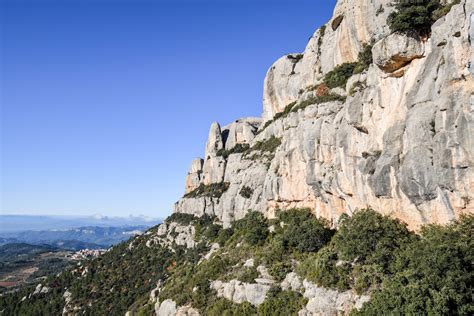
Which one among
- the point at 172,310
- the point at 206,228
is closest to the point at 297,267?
the point at 172,310

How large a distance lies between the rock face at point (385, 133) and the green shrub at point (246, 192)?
0.27m

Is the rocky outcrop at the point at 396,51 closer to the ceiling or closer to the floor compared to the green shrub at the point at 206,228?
closer to the ceiling

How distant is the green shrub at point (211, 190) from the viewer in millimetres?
88419

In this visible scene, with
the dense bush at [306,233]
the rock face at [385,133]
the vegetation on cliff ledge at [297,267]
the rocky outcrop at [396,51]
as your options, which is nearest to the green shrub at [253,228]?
the vegetation on cliff ledge at [297,267]

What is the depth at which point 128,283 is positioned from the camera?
78.8 meters

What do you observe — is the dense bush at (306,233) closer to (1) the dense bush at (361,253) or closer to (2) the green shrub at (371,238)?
(1) the dense bush at (361,253)

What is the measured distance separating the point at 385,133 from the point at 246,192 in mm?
36736

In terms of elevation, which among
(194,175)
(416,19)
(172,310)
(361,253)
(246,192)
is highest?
(416,19)

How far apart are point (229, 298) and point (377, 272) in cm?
1892

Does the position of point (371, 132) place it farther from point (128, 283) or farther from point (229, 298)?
point (128, 283)

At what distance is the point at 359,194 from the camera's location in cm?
3853

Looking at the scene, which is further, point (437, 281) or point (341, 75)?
point (341, 75)

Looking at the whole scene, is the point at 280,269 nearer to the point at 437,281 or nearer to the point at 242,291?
the point at 242,291

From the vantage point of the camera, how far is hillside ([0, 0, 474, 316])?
2683 centimetres
